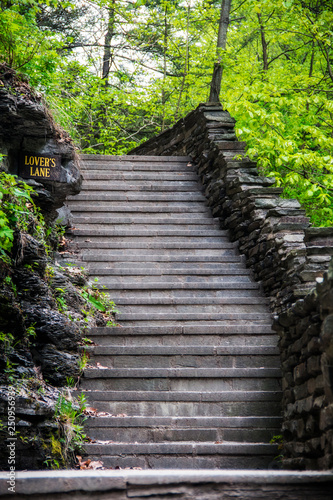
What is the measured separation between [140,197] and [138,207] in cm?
38

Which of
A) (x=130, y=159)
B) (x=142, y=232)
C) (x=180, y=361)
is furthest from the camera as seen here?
(x=130, y=159)

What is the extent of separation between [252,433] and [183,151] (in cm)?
731

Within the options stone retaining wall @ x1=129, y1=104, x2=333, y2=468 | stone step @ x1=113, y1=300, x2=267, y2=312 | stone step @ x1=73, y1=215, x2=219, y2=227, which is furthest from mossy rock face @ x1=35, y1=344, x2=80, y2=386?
stone step @ x1=73, y1=215, x2=219, y2=227

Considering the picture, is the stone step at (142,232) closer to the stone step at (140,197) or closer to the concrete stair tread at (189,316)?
the stone step at (140,197)

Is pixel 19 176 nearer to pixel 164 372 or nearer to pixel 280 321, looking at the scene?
pixel 164 372

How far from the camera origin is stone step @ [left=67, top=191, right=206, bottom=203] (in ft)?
28.6

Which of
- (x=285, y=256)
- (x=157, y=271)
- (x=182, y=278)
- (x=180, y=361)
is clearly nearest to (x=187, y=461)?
(x=180, y=361)

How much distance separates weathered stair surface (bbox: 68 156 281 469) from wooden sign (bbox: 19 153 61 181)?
148 centimetres

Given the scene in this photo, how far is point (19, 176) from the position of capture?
19.2 ft

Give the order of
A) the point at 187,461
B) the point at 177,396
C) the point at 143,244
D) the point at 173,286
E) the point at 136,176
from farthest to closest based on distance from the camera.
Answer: the point at 136,176
the point at 143,244
the point at 173,286
the point at 177,396
the point at 187,461

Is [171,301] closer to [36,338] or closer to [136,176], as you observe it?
[36,338]

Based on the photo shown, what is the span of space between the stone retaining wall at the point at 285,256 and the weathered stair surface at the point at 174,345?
34 cm

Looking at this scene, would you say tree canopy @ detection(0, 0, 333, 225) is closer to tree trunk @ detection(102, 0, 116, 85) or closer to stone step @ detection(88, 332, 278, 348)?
tree trunk @ detection(102, 0, 116, 85)

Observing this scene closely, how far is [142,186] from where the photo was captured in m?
9.20
